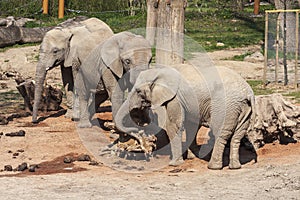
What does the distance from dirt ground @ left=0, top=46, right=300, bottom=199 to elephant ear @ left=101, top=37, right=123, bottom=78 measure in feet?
3.22

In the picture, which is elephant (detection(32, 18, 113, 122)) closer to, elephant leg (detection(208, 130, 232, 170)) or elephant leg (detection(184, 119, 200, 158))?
elephant leg (detection(184, 119, 200, 158))

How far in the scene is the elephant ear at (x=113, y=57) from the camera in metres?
10.6

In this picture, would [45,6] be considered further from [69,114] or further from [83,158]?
[83,158]

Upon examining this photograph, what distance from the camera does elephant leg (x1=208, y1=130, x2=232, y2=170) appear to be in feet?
29.0

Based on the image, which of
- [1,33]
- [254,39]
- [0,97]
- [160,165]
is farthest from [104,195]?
[254,39]

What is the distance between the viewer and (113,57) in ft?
34.8

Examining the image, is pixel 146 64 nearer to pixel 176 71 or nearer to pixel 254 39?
pixel 176 71

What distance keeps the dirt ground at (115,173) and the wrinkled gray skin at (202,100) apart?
0.44m

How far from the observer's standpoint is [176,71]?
890 centimetres

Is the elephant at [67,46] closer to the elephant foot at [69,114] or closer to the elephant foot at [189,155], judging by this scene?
the elephant foot at [69,114]

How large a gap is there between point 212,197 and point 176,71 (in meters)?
1.96

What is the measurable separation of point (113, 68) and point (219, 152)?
246cm

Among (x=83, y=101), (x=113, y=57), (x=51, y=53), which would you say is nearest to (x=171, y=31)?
(x=113, y=57)

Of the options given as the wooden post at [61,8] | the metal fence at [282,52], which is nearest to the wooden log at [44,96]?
the metal fence at [282,52]
